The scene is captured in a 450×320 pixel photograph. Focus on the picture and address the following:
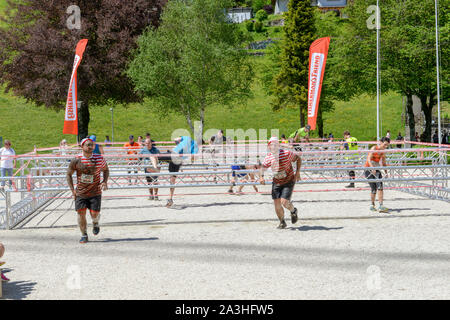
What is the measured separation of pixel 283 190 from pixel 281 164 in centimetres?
56

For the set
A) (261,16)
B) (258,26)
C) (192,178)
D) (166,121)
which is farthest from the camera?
(261,16)

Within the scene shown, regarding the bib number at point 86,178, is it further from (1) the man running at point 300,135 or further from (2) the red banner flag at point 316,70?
(1) the man running at point 300,135

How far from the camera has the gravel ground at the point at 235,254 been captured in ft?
21.3

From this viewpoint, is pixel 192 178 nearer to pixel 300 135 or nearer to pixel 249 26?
pixel 300 135

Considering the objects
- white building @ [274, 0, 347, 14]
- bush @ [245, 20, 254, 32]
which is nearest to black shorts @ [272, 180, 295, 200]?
bush @ [245, 20, 254, 32]

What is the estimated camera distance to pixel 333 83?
143 feet

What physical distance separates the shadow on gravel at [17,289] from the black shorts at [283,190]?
507cm

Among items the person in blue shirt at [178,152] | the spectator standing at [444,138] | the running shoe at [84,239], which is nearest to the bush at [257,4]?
the spectator standing at [444,138]

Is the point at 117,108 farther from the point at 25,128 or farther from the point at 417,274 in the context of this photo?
the point at 417,274

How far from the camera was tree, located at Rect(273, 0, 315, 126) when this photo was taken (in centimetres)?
4381

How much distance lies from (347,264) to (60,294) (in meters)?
4.11

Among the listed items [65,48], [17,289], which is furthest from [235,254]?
[65,48]

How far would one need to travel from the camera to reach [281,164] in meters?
10.1
